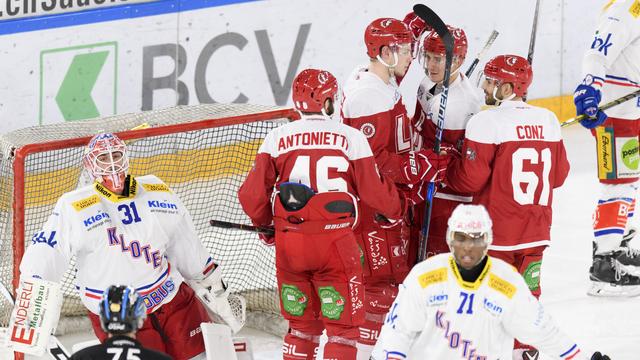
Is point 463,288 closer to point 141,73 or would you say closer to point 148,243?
point 148,243

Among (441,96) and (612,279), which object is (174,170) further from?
(612,279)

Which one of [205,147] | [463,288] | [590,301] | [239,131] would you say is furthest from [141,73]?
[463,288]

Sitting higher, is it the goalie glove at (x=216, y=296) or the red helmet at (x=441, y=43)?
the red helmet at (x=441, y=43)

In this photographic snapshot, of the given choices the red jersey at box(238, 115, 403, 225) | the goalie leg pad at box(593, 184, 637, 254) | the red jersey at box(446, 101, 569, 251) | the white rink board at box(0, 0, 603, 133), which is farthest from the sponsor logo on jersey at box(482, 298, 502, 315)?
the white rink board at box(0, 0, 603, 133)

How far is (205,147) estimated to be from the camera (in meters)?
7.52

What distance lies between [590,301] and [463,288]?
289cm

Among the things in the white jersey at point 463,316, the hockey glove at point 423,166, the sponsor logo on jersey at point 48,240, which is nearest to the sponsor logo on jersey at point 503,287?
the white jersey at point 463,316

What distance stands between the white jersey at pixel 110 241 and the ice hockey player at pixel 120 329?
3.14ft

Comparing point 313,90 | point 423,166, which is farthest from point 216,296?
point 423,166

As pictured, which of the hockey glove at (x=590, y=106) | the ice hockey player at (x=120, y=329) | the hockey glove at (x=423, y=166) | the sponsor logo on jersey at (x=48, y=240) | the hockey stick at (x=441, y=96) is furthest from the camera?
the hockey glove at (x=590, y=106)

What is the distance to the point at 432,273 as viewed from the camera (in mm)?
4098

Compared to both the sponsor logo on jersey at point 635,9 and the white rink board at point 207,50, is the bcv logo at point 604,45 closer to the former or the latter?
the sponsor logo on jersey at point 635,9

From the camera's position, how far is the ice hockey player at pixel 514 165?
526cm

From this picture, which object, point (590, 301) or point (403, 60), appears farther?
point (590, 301)
